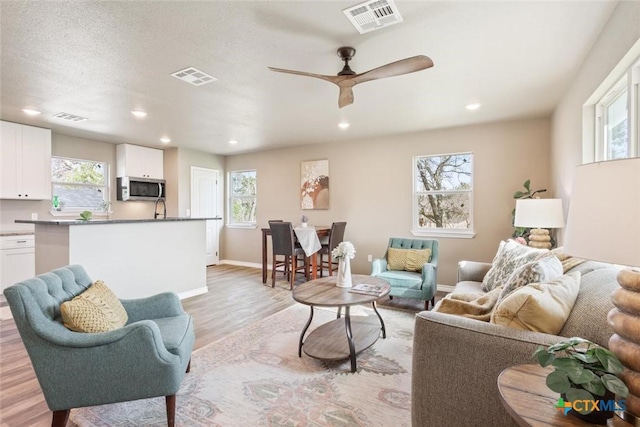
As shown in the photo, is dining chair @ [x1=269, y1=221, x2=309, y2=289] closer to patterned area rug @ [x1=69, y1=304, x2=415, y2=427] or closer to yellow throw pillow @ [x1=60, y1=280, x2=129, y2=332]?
patterned area rug @ [x1=69, y1=304, x2=415, y2=427]

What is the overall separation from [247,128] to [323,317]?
294cm

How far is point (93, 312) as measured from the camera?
175 centimetres

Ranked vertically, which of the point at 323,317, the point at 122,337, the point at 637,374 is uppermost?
the point at 637,374

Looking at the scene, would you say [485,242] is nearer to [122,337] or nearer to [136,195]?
[122,337]

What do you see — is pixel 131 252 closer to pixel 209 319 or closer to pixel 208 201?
pixel 209 319

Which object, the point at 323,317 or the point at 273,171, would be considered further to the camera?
the point at 273,171

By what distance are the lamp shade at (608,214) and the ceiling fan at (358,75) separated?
4.35 feet

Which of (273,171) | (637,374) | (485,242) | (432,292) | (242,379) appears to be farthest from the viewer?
(273,171)

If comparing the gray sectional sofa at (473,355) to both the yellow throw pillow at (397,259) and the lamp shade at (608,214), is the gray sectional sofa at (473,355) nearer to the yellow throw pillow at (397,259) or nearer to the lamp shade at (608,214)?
the lamp shade at (608,214)

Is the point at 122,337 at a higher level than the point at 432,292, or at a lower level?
higher

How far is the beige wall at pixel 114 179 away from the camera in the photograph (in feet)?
15.5

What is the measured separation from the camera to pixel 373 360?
2529mm

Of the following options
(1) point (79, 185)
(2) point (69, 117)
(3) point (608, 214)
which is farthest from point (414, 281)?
(1) point (79, 185)

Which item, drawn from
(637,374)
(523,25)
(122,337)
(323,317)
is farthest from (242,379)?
(523,25)
